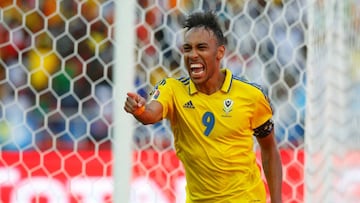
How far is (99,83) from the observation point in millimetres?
4051

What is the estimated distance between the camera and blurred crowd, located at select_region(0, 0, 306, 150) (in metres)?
3.94

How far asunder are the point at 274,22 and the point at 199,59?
1573mm

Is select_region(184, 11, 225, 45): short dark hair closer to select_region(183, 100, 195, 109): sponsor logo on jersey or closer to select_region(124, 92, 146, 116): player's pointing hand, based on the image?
select_region(183, 100, 195, 109): sponsor logo on jersey

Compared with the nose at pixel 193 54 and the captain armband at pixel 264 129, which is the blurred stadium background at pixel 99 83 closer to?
the captain armband at pixel 264 129

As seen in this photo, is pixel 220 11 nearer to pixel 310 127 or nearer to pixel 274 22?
pixel 274 22

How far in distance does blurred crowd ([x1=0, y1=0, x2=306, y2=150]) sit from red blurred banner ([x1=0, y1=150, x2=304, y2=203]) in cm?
8

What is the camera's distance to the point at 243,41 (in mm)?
4055

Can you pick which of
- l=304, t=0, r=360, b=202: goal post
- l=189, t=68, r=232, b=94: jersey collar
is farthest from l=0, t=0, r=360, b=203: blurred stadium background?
l=189, t=68, r=232, b=94: jersey collar

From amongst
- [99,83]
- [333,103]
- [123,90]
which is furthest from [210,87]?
[99,83]

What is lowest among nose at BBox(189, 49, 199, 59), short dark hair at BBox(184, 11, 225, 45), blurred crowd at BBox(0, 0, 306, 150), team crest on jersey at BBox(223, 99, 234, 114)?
team crest on jersey at BBox(223, 99, 234, 114)

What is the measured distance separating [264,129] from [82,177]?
140 centimetres

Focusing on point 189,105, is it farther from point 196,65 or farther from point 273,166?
point 273,166

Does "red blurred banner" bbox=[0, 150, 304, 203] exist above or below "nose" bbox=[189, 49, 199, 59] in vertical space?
below

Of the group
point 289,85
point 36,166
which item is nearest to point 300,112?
point 289,85
